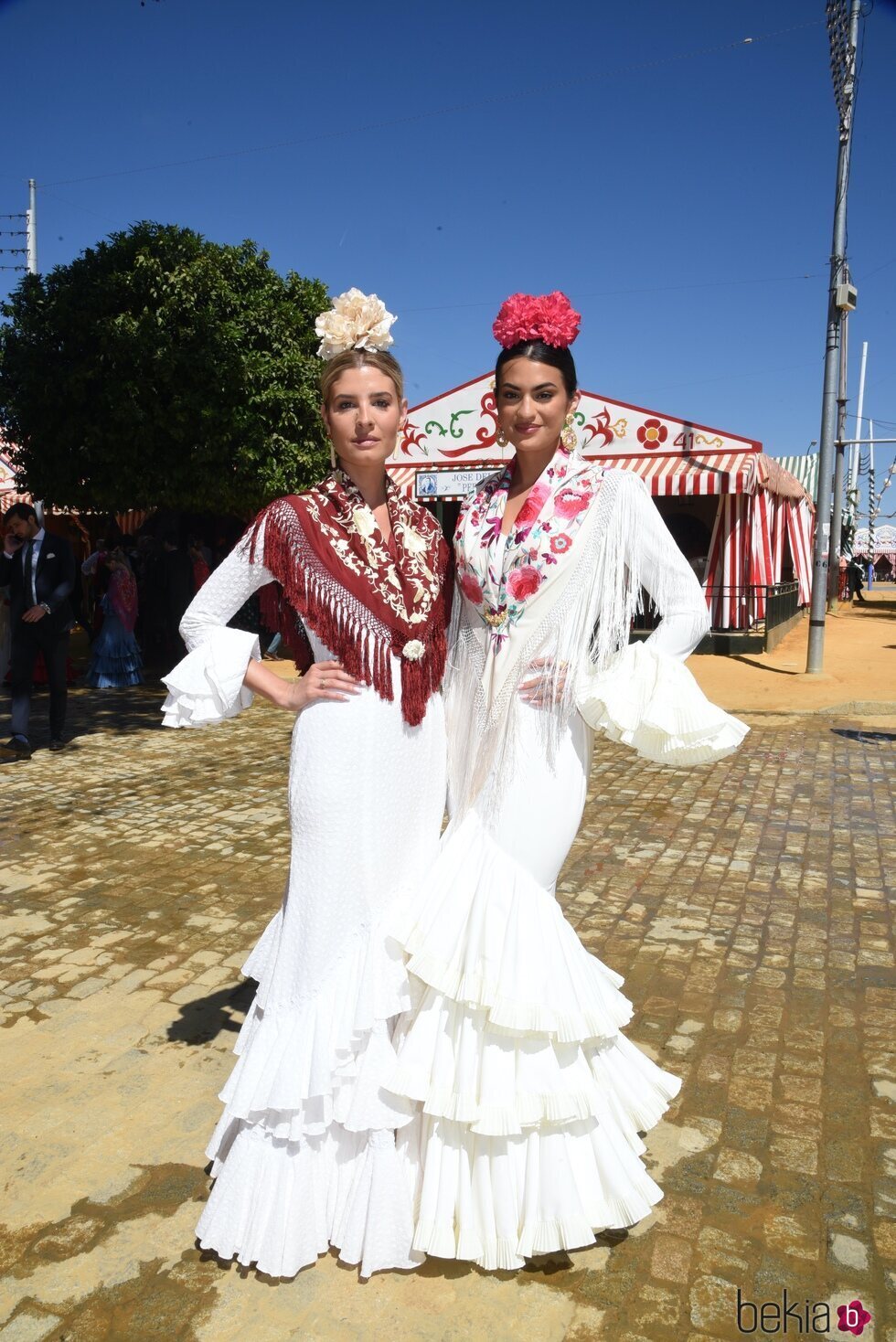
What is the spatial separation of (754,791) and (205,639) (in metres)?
5.49

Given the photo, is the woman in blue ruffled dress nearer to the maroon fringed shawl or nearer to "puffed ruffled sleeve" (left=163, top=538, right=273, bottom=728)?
"puffed ruffled sleeve" (left=163, top=538, right=273, bottom=728)

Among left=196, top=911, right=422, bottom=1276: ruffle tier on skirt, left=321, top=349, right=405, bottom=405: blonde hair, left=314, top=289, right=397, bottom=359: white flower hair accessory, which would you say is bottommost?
left=196, top=911, right=422, bottom=1276: ruffle tier on skirt

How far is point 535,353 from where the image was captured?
223cm

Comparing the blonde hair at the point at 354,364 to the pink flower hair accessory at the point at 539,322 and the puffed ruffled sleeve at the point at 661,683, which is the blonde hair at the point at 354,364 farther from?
the puffed ruffled sleeve at the point at 661,683

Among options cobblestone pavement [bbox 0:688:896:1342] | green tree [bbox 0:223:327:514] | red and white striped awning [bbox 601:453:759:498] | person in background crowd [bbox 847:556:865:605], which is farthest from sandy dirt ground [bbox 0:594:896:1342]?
person in background crowd [bbox 847:556:865:605]

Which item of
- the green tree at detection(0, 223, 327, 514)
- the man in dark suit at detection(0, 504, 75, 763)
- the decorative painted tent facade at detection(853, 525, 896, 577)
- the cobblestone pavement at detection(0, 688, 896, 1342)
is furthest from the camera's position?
the decorative painted tent facade at detection(853, 525, 896, 577)

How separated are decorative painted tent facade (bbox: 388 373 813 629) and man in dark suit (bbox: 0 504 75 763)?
7212 millimetres

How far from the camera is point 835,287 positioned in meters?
11.7

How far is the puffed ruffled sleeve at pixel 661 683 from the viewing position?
2086mm

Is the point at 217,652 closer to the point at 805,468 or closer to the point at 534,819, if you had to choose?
the point at 534,819

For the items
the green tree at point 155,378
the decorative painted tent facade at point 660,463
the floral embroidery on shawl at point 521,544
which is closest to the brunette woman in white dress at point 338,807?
the floral embroidery on shawl at point 521,544

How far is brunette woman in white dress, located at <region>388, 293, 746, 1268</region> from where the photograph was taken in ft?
6.78

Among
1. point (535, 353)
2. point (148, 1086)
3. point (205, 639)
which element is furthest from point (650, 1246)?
point (535, 353)

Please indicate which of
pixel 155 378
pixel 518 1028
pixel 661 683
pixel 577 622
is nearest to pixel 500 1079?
pixel 518 1028
